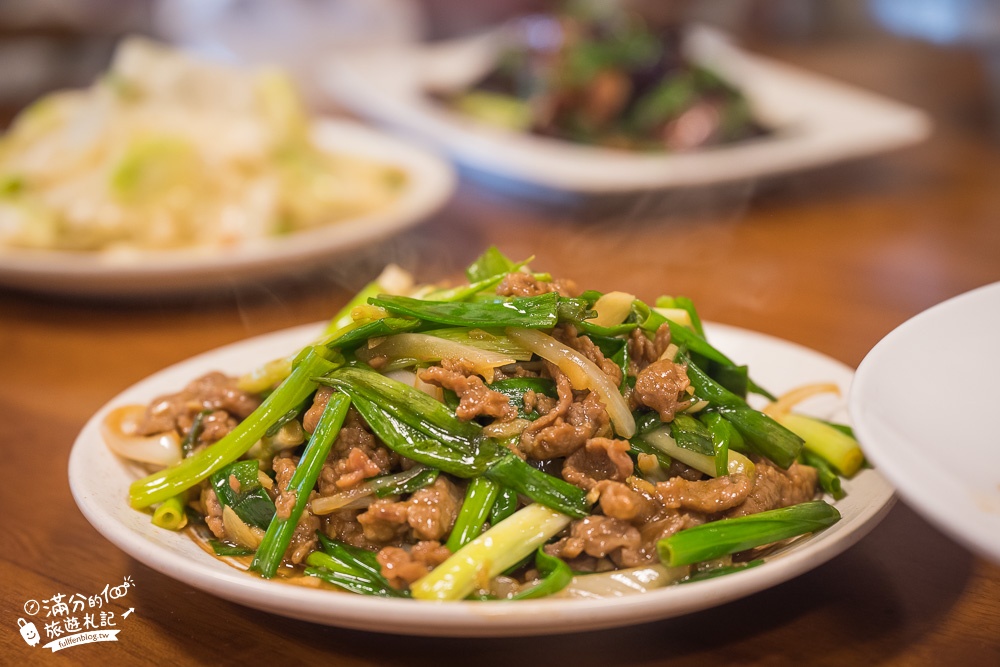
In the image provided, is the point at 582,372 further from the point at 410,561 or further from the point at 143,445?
the point at 143,445

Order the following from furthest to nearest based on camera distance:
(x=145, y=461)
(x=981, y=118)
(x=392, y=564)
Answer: (x=981, y=118) < (x=145, y=461) < (x=392, y=564)

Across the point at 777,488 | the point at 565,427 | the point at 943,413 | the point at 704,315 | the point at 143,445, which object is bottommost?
the point at 704,315

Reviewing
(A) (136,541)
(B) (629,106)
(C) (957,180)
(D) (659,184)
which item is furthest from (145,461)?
(C) (957,180)

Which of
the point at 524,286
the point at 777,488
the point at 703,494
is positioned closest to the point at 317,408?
the point at 524,286

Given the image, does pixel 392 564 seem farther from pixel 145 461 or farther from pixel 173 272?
pixel 173 272

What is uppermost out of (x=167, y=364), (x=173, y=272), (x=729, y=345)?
(x=729, y=345)

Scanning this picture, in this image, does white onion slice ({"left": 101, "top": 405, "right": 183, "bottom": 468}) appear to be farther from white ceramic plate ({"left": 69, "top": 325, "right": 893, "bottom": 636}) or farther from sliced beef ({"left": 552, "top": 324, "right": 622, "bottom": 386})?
sliced beef ({"left": 552, "top": 324, "right": 622, "bottom": 386})

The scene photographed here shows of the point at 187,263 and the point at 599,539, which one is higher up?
the point at 599,539

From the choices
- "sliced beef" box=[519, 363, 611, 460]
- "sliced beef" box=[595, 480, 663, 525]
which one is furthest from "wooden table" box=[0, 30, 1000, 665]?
"sliced beef" box=[519, 363, 611, 460]
